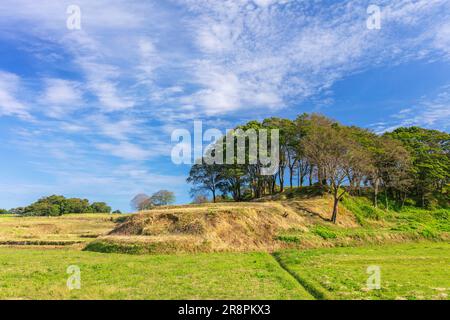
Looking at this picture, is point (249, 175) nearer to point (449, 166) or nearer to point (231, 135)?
point (231, 135)

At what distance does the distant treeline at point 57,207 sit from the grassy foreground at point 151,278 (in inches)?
3651

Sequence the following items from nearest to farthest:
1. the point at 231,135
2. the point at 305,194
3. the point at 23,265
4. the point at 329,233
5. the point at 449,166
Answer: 1. the point at 23,265
2. the point at 329,233
3. the point at 305,194
4. the point at 231,135
5. the point at 449,166

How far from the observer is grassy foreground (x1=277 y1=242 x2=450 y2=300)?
1711cm

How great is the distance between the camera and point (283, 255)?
103 feet

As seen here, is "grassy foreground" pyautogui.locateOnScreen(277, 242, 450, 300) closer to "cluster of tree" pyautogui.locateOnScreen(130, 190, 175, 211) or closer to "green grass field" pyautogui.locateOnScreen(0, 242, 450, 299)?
"green grass field" pyautogui.locateOnScreen(0, 242, 450, 299)

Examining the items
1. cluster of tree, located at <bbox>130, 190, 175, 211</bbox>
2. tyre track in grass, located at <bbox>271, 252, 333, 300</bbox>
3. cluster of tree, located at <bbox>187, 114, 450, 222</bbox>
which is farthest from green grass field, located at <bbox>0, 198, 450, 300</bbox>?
cluster of tree, located at <bbox>130, 190, 175, 211</bbox>

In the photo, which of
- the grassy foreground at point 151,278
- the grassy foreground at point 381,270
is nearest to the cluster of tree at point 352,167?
the grassy foreground at point 381,270

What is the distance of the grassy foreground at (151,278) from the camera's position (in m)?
16.4

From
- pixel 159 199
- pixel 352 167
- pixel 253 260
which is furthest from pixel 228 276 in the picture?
pixel 159 199

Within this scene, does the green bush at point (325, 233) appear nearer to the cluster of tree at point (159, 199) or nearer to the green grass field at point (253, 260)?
the green grass field at point (253, 260)

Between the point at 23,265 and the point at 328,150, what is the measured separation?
39.9 metres

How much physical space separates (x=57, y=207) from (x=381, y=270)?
118 m
